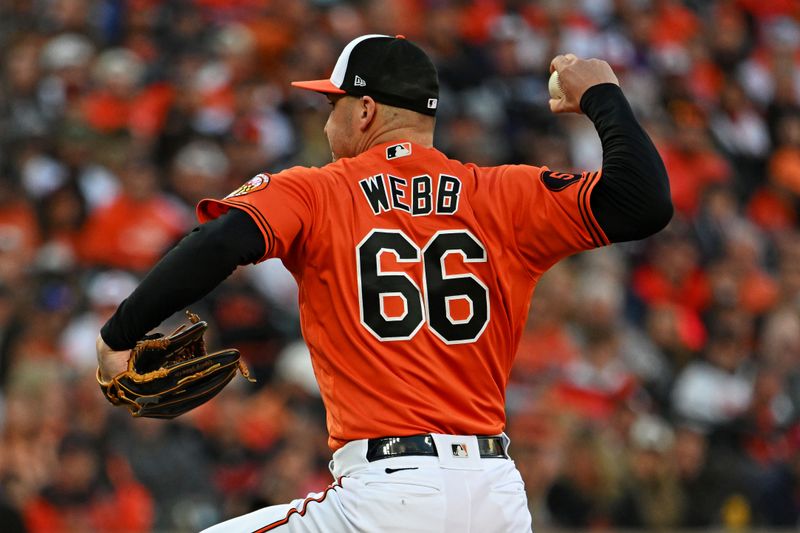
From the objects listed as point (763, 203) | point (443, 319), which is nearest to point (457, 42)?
point (763, 203)

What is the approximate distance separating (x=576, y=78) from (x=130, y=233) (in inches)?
215

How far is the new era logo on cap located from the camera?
3.77m

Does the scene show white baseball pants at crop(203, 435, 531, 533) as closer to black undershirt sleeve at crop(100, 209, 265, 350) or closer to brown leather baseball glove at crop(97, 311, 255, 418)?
brown leather baseball glove at crop(97, 311, 255, 418)

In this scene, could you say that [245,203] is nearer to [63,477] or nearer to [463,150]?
[63,477]

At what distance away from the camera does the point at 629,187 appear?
3615 mm

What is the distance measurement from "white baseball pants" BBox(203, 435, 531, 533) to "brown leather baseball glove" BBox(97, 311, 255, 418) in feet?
1.21

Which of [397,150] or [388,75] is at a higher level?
[388,75]

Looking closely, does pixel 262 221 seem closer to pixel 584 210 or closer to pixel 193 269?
pixel 193 269

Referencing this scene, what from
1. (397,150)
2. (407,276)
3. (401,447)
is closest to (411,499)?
(401,447)

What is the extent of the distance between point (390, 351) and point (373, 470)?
12.6 inches

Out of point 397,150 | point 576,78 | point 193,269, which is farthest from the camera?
point 576,78

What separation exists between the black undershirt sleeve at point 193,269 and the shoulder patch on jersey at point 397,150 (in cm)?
51

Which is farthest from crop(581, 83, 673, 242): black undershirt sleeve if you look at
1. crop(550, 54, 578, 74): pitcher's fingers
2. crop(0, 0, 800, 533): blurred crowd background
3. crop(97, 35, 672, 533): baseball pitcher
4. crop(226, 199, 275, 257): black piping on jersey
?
crop(0, 0, 800, 533): blurred crowd background

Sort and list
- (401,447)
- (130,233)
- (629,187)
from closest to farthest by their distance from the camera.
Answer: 1. (401,447)
2. (629,187)
3. (130,233)
